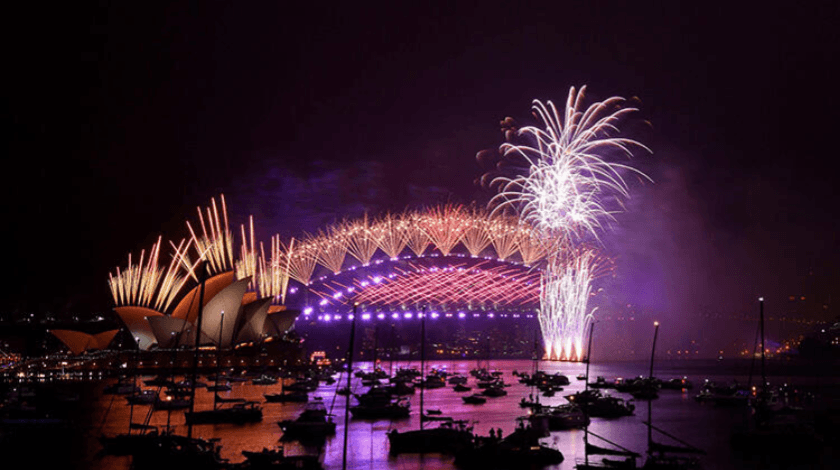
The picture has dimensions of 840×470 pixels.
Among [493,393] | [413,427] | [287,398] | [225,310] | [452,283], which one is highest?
[452,283]

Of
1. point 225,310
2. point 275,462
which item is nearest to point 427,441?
point 275,462

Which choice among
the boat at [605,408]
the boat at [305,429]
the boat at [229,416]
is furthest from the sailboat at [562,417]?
the boat at [229,416]

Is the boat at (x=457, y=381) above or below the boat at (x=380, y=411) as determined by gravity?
below

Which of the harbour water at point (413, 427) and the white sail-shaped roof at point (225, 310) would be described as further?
the white sail-shaped roof at point (225, 310)

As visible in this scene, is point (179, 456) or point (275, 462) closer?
point (275, 462)

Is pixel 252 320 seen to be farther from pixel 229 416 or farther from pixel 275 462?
pixel 275 462

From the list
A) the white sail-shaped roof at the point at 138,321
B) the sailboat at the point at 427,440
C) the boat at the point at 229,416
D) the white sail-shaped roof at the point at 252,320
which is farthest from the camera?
the white sail-shaped roof at the point at 252,320

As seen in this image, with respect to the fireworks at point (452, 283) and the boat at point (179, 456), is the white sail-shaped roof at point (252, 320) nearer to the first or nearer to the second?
the fireworks at point (452, 283)

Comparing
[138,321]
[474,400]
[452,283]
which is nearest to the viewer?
[474,400]

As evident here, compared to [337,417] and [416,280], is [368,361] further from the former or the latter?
[337,417]

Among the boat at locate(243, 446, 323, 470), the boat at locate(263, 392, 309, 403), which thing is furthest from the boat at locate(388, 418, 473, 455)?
the boat at locate(263, 392, 309, 403)

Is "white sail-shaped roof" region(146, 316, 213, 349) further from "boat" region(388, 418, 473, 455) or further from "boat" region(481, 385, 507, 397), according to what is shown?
"boat" region(388, 418, 473, 455)

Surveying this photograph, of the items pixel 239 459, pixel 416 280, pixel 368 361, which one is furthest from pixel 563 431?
pixel 368 361
